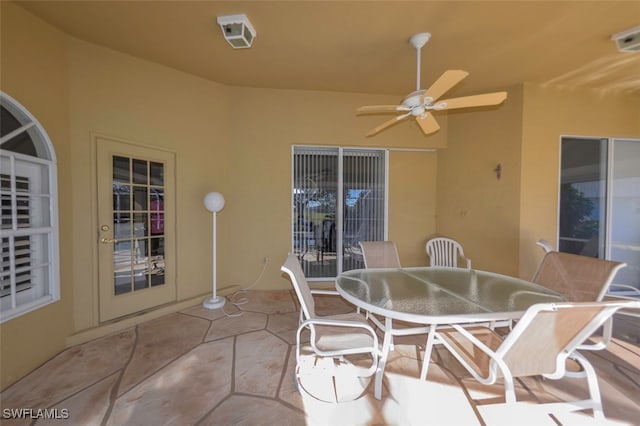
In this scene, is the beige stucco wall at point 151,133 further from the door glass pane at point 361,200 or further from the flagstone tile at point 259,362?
the door glass pane at point 361,200

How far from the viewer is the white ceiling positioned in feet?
7.06

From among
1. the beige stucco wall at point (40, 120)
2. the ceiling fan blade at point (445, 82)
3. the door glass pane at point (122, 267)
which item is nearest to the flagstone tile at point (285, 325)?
the door glass pane at point (122, 267)

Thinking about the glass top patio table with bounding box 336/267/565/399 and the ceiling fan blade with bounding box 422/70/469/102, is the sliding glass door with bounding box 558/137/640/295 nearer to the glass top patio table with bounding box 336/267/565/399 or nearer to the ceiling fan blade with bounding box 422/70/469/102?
the glass top patio table with bounding box 336/267/565/399

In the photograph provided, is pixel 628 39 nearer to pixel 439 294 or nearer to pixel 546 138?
pixel 546 138

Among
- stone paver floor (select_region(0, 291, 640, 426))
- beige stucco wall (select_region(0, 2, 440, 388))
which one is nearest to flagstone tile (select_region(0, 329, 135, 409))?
stone paver floor (select_region(0, 291, 640, 426))

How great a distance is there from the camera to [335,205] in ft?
14.0

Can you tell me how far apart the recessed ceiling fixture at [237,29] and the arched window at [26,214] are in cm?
169

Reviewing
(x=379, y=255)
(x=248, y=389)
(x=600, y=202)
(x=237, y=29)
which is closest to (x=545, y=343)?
(x=379, y=255)

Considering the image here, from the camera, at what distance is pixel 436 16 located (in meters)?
2.22

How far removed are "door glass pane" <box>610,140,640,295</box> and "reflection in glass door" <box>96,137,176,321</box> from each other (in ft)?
19.0

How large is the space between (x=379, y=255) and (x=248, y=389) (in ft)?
5.92

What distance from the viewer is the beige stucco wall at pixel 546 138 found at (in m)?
3.47

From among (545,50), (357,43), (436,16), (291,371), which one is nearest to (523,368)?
(291,371)

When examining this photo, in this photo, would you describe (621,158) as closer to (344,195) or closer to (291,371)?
(344,195)
